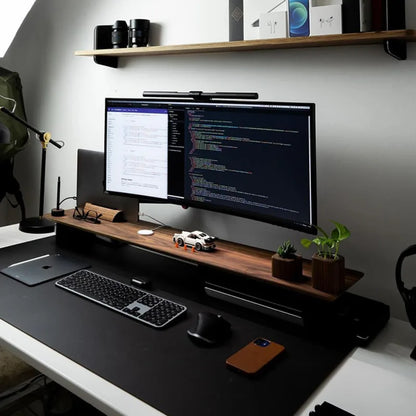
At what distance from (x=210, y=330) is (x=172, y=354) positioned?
0.37 feet

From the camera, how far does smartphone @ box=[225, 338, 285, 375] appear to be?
3.51 ft

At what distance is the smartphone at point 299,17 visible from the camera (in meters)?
1.36

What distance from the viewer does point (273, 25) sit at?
4.68 ft

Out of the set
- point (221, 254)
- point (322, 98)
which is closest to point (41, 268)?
point (221, 254)

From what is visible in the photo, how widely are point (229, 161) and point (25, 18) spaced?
170 cm

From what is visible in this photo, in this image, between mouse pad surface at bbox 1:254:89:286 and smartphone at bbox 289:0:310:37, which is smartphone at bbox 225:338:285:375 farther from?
smartphone at bbox 289:0:310:37

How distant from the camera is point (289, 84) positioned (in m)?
1.58

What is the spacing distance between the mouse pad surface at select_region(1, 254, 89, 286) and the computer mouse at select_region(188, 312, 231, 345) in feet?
1.96

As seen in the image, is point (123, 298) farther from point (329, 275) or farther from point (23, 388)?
point (23, 388)

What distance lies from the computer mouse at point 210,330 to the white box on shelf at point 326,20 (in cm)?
82

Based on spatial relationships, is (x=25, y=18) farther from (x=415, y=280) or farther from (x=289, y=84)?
(x=415, y=280)

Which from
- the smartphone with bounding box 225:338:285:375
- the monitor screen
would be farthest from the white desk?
the monitor screen

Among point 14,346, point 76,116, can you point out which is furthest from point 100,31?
point 14,346

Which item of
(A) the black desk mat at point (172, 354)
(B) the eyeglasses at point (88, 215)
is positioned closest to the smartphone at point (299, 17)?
(A) the black desk mat at point (172, 354)
